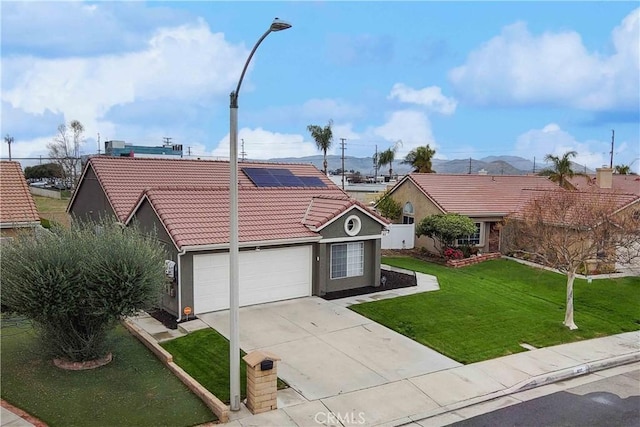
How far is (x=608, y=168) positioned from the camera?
93.8 ft

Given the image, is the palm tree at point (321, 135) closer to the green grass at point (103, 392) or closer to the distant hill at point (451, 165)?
the distant hill at point (451, 165)

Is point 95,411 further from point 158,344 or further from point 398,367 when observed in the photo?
point 398,367

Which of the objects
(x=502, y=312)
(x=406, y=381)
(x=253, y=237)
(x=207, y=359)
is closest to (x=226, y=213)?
(x=253, y=237)

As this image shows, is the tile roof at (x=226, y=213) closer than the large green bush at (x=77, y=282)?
No

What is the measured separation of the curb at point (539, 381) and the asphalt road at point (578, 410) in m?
0.45

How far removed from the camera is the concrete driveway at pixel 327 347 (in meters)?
11.3

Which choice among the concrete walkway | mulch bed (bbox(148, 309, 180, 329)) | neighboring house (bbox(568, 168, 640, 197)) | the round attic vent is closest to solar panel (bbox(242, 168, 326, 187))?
the round attic vent

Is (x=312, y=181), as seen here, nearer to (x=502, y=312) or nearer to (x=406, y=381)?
(x=502, y=312)

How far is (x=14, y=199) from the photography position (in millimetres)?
16797

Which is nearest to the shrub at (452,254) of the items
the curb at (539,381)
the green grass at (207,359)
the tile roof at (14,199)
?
the curb at (539,381)

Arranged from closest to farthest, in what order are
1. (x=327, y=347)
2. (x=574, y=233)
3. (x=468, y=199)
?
(x=327, y=347) → (x=574, y=233) → (x=468, y=199)

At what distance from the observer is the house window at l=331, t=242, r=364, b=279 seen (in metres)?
18.6

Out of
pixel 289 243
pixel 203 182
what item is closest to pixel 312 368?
pixel 289 243

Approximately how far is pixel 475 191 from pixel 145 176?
18.1 m
